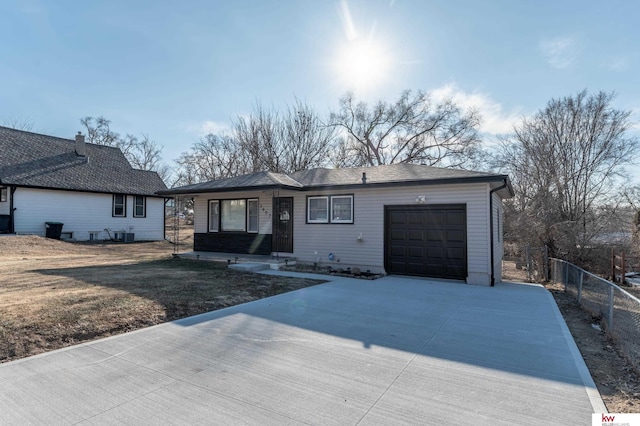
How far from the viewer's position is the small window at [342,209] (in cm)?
1098

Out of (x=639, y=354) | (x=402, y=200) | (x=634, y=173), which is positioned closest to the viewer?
(x=639, y=354)

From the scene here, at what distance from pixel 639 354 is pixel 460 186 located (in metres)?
5.99

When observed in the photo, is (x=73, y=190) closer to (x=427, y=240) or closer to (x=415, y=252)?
(x=415, y=252)

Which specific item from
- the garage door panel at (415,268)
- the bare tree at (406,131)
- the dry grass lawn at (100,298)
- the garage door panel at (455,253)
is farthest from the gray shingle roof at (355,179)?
the bare tree at (406,131)

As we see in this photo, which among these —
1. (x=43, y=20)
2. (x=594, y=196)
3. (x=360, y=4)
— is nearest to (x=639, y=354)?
(x=360, y=4)

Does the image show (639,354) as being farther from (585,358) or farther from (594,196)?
(594,196)

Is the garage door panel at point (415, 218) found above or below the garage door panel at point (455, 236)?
above

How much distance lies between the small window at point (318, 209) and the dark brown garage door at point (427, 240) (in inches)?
80.3

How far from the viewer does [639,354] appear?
3.76 m

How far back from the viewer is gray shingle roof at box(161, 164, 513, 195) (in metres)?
9.27

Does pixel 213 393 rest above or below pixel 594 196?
below

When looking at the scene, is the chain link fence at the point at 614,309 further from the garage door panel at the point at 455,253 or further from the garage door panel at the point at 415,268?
the garage door panel at the point at 415,268

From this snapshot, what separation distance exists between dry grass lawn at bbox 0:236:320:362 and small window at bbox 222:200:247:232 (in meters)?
2.73

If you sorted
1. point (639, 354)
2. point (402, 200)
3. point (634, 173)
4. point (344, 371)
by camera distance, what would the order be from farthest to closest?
1. point (634, 173)
2. point (402, 200)
3. point (639, 354)
4. point (344, 371)
